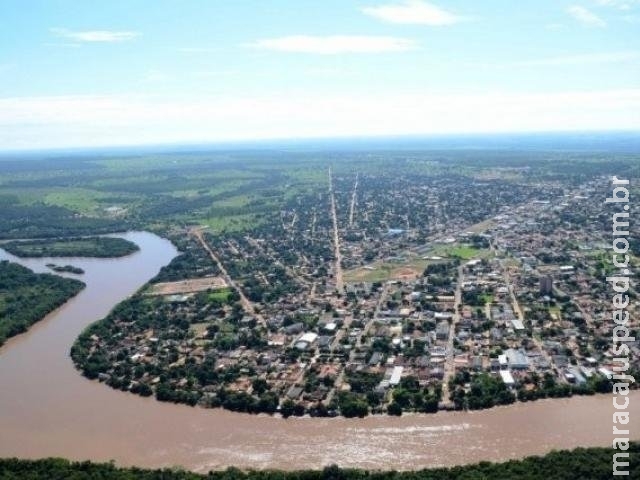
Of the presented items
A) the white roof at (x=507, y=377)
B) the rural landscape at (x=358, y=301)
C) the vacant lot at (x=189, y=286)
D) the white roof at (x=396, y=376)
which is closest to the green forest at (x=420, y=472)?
the rural landscape at (x=358, y=301)

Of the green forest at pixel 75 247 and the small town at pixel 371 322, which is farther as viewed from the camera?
the green forest at pixel 75 247

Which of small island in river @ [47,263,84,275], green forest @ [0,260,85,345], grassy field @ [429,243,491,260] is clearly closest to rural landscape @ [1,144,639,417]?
grassy field @ [429,243,491,260]

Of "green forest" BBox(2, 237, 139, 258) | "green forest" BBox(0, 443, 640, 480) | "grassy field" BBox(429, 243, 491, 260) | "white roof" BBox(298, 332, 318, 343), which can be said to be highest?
"green forest" BBox(2, 237, 139, 258)

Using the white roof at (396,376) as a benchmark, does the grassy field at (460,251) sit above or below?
above

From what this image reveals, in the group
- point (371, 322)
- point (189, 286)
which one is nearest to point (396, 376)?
point (371, 322)

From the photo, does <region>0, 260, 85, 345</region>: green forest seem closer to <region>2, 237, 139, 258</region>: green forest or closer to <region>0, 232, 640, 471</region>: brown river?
<region>2, 237, 139, 258</region>: green forest

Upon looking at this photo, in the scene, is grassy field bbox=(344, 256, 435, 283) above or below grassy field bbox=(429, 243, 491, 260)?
below

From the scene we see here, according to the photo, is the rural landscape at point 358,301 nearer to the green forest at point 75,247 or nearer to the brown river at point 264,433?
the green forest at point 75,247
